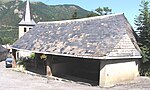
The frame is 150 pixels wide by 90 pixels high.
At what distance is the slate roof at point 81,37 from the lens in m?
22.2

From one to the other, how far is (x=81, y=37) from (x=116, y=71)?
513 cm

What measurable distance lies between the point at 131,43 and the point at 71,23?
28.6ft

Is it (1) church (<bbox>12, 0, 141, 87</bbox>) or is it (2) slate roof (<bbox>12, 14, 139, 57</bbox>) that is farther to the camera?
(2) slate roof (<bbox>12, 14, 139, 57</bbox>)

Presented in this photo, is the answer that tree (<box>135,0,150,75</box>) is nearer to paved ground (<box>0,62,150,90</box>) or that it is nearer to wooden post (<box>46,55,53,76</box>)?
paved ground (<box>0,62,150,90</box>)

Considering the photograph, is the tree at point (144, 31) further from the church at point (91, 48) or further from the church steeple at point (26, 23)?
the church steeple at point (26, 23)

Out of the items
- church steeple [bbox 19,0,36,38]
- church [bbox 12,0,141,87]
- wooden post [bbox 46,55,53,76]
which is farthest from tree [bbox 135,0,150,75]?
church steeple [bbox 19,0,36,38]

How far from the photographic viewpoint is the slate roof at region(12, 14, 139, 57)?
2222 cm

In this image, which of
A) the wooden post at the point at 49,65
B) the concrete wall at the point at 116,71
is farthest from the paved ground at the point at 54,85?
the wooden post at the point at 49,65

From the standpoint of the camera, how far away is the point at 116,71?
21828mm

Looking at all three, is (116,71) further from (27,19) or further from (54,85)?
(27,19)

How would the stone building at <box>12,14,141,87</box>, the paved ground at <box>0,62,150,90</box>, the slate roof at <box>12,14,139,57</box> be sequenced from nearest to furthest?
the paved ground at <box>0,62,150,90</box> < the stone building at <box>12,14,141,87</box> < the slate roof at <box>12,14,139,57</box>

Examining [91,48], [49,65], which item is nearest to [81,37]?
[91,48]

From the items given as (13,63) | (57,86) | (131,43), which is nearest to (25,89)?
(57,86)

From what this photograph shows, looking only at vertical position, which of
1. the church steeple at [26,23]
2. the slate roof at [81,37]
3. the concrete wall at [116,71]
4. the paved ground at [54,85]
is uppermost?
the church steeple at [26,23]
